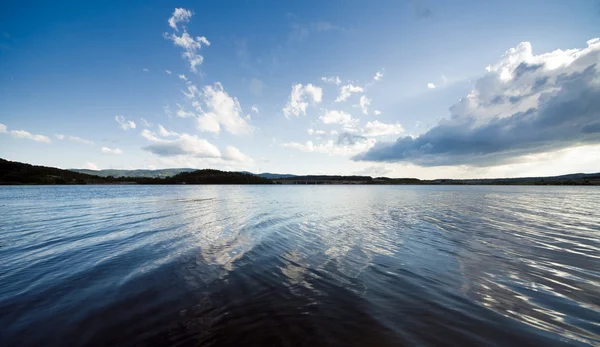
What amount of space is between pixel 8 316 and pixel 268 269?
302 inches

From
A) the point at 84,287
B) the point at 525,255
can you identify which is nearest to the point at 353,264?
the point at 525,255

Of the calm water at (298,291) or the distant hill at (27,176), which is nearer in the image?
the calm water at (298,291)

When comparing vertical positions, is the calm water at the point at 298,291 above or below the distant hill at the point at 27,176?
below

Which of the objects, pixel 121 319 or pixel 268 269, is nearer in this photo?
pixel 121 319

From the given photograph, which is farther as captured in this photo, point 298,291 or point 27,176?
point 27,176

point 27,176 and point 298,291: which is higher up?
point 27,176

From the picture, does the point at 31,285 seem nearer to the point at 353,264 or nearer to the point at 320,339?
the point at 320,339

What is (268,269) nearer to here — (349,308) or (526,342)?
(349,308)

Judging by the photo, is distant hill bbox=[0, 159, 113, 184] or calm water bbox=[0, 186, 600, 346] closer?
calm water bbox=[0, 186, 600, 346]

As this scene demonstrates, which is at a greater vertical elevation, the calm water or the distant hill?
the distant hill

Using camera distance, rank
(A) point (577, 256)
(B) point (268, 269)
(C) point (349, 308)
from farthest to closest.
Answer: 1. (A) point (577, 256)
2. (B) point (268, 269)
3. (C) point (349, 308)

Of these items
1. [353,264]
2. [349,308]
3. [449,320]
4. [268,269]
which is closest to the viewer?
[449,320]

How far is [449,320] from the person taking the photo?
6309 millimetres

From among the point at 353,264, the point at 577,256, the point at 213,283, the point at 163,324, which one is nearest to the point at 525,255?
the point at 577,256
